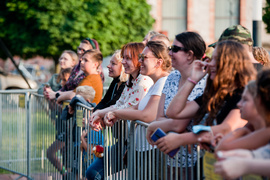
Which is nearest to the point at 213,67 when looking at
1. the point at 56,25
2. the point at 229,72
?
the point at 229,72

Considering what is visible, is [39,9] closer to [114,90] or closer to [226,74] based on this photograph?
[114,90]

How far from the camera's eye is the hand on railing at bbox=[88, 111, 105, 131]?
15.9 feet

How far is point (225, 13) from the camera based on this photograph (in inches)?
1223

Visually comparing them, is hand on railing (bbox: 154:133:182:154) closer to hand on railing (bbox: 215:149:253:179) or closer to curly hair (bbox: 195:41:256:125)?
curly hair (bbox: 195:41:256:125)

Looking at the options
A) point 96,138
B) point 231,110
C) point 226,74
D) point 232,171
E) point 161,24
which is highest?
point 161,24

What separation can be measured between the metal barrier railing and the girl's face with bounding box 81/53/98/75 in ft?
1.75

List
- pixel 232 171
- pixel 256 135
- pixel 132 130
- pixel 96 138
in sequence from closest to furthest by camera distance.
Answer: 1. pixel 232 171
2. pixel 256 135
3. pixel 132 130
4. pixel 96 138

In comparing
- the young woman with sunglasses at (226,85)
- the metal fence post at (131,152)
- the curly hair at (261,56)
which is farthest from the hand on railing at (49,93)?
the young woman with sunglasses at (226,85)

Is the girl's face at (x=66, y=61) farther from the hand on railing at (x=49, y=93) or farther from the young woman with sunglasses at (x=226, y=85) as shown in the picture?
the young woman with sunglasses at (x=226, y=85)

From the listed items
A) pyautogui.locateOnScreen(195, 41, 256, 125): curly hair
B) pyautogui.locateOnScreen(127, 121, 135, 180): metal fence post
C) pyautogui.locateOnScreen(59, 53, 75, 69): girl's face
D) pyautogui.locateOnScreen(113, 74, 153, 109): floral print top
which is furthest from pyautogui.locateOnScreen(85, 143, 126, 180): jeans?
pyautogui.locateOnScreen(59, 53, 75, 69): girl's face

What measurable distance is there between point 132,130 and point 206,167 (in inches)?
A: 58.3

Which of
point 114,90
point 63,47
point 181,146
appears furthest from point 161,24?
point 181,146

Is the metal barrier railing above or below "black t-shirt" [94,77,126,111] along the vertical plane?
below

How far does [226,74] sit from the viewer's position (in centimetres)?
301
